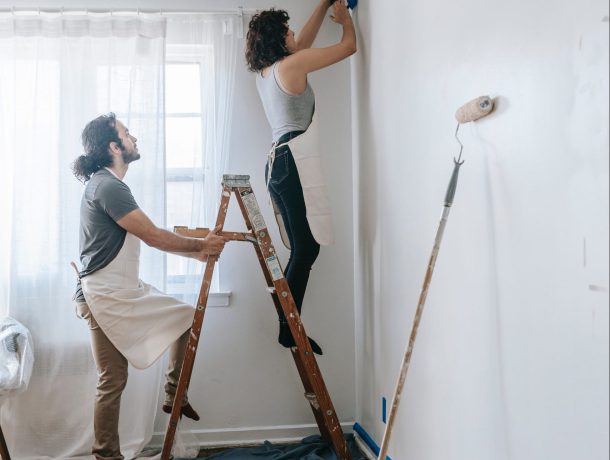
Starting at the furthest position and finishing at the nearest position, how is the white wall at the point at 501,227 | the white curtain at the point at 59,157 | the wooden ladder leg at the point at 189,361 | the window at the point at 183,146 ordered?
the window at the point at 183,146 < the white curtain at the point at 59,157 < the wooden ladder leg at the point at 189,361 < the white wall at the point at 501,227

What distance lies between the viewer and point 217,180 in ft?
10.8

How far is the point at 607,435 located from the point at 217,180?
2.44 m

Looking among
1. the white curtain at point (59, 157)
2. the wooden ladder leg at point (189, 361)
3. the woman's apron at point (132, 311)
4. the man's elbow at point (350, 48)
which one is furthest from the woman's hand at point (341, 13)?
the woman's apron at point (132, 311)

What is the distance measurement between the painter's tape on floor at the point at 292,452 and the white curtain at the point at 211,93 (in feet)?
2.60

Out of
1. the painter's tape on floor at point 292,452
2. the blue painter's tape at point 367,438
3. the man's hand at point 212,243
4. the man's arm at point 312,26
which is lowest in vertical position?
the painter's tape on floor at point 292,452

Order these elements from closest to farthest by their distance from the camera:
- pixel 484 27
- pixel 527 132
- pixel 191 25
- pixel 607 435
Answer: pixel 607 435 < pixel 527 132 < pixel 484 27 < pixel 191 25

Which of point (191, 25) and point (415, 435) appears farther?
point (191, 25)

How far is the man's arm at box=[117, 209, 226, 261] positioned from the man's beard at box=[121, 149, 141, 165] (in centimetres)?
37

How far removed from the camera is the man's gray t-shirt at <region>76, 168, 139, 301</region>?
275 centimetres

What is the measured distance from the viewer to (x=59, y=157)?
319 cm

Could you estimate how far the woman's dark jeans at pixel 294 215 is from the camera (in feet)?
9.54

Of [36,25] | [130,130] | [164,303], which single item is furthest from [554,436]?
[36,25]

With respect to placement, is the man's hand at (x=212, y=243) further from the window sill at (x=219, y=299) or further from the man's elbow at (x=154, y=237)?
the window sill at (x=219, y=299)

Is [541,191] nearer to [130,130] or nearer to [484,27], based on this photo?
[484,27]
